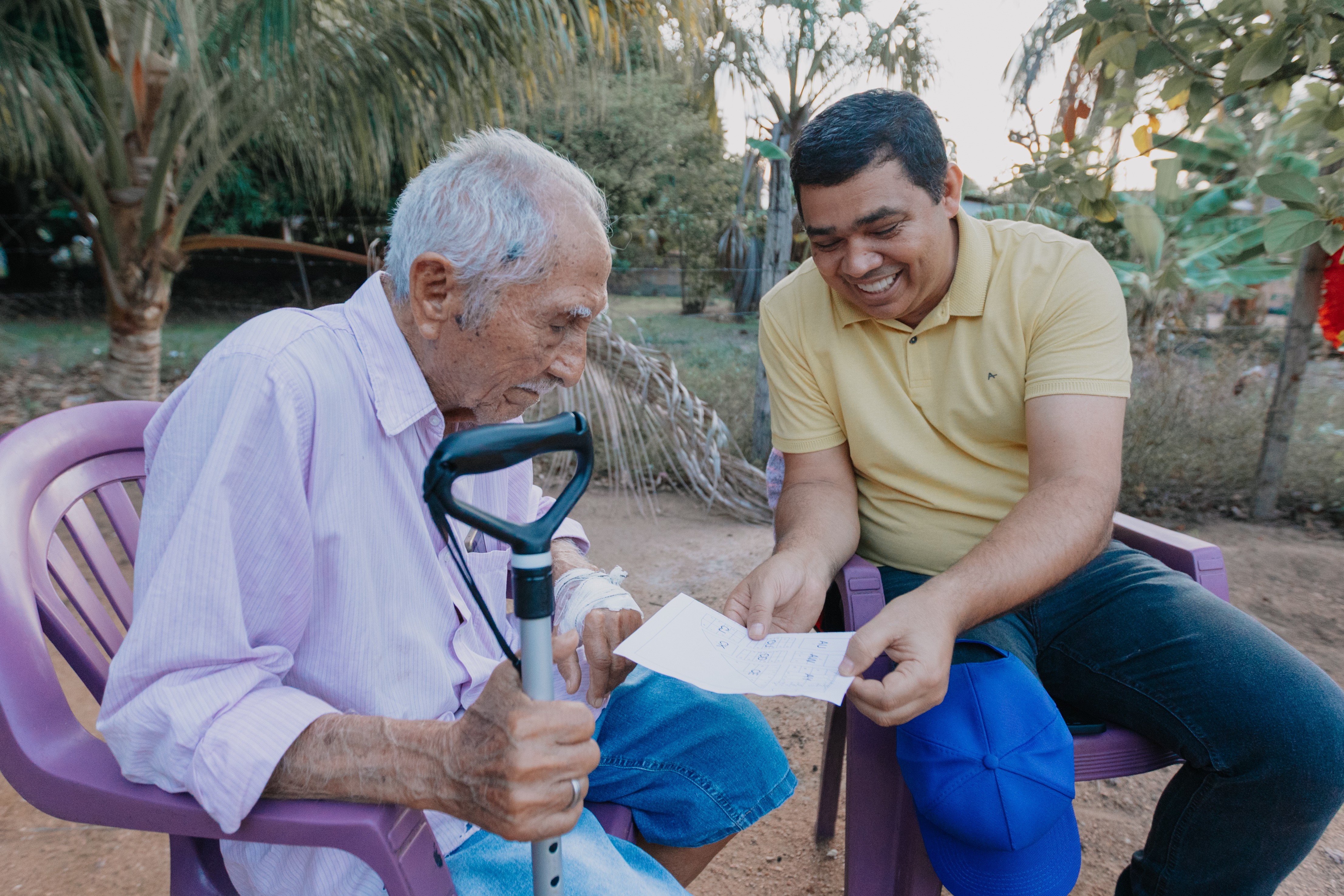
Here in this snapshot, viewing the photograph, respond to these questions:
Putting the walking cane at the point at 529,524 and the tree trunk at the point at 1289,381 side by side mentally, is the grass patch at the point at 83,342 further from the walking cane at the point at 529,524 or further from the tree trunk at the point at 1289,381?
the tree trunk at the point at 1289,381

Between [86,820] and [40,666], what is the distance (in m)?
0.20

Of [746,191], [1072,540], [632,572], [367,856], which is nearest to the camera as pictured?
[367,856]

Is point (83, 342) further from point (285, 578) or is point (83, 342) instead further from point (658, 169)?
point (285, 578)

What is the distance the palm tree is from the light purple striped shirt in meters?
2.76

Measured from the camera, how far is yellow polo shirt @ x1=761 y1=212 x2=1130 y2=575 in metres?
1.75

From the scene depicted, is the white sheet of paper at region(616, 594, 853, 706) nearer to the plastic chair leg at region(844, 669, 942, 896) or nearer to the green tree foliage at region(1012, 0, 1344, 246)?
the plastic chair leg at region(844, 669, 942, 896)

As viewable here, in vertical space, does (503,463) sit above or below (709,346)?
above

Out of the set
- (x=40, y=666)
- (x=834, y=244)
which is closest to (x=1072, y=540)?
(x=834, y=244)

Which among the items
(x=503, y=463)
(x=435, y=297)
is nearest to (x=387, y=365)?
(x=435, y=297)

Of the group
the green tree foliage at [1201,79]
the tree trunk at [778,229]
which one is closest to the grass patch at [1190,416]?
the tree trunk at [778,229]

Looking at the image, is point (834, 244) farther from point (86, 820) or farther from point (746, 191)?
point (746, 191)

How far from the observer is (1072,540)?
154 centimetres

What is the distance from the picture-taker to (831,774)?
209 centimetres

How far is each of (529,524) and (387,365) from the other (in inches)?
18.7
